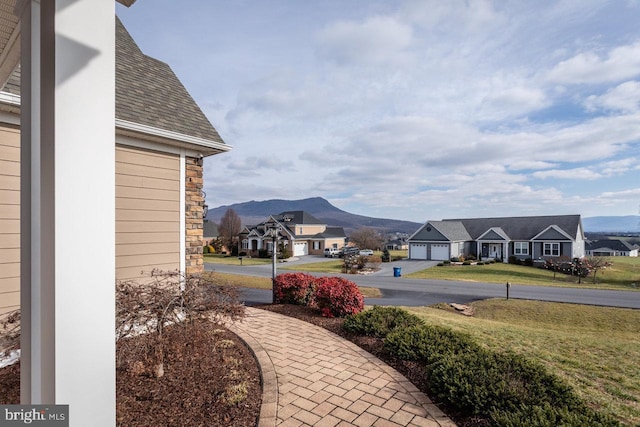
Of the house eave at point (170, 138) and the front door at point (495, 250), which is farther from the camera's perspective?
the front door at point (495, 250)

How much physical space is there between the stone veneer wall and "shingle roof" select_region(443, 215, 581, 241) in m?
39.0

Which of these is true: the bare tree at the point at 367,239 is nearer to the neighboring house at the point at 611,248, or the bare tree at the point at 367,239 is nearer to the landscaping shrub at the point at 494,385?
the landscaping shrub at the point at 494,385

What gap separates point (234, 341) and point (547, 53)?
10611mm

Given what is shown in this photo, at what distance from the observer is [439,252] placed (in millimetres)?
36531

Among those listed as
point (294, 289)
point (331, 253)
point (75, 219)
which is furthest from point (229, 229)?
point (75, 219)

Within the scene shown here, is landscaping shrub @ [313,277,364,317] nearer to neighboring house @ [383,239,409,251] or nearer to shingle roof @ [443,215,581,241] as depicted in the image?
shingle roof @ [443,215,581,241]

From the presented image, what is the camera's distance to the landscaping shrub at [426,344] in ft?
14.9

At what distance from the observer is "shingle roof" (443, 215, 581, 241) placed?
1400 inches

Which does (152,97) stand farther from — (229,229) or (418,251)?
(229,229)

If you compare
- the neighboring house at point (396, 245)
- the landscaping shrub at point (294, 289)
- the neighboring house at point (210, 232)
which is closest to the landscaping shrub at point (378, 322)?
the landscaping shrub at point (294, 289)

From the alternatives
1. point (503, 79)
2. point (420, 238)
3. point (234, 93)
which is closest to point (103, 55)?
point (234, 93)

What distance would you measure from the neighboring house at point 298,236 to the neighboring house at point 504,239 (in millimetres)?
13000

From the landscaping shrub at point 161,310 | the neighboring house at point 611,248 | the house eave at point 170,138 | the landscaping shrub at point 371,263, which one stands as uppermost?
the house eave at point 170,138

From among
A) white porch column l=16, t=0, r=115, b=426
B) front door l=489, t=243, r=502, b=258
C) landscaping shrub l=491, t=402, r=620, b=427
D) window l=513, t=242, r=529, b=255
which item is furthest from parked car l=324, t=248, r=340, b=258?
white porch column l=16, t=0, r=115, b=426
